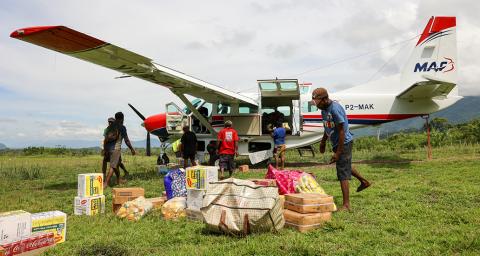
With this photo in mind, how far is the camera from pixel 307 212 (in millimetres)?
4262

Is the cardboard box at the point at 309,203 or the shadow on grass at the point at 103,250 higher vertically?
the cardboard box at the point at 309,203

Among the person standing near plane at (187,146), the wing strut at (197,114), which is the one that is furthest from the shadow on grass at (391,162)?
the person standing near plane at (187,146)

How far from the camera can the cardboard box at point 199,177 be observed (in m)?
5.43

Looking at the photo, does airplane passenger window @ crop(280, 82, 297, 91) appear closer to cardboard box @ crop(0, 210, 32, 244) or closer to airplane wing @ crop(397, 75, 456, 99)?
airplane wing @ crop(397, 75, 456, 99)

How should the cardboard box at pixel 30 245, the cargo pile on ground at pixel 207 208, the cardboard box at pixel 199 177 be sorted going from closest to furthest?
the cardboard box at pixel 30 245 < the cargo pile on ground at pixel 207 208 < the cardboard box at pixel 199 177

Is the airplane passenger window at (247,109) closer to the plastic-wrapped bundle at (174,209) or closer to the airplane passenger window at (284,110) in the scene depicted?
the airplane passenger window at (284,110)

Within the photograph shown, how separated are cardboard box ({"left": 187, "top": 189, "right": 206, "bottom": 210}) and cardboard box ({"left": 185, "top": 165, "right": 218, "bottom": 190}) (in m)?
0.21

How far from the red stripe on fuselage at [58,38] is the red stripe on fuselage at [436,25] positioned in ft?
34.4

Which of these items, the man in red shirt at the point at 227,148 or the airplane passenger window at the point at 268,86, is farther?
the airplane passenger window at the point at 268,86

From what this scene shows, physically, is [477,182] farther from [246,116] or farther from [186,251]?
[246,116]

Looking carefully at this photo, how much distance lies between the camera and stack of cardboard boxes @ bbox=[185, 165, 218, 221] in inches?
195

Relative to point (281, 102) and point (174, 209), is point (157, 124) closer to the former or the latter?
point (281, 102)

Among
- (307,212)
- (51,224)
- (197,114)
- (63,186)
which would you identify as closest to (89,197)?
(51,224)

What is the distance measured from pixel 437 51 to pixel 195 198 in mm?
10973
